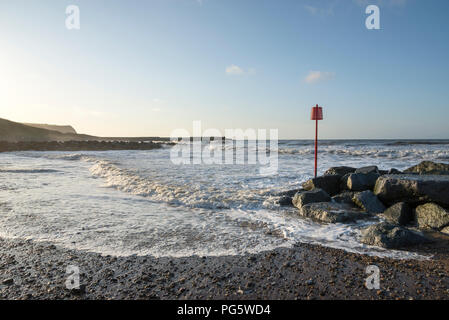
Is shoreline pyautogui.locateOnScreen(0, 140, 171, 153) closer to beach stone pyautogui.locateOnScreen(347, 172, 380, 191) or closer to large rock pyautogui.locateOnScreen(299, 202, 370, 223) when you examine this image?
beach stone pyautogui.locateOnScreen(347, 172, 380, 191)

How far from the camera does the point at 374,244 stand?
394 centimetres

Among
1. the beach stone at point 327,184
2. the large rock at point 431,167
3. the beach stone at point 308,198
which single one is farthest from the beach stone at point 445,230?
the beach stone at point 327,184

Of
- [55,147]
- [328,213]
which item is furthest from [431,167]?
[55,147]

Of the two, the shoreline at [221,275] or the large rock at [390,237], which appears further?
the large rock at [390,237]

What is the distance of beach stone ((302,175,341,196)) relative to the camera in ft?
24.8

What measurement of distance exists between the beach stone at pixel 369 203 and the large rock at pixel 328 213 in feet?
0.79

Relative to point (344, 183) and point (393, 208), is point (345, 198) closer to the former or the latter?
point (344, 183)

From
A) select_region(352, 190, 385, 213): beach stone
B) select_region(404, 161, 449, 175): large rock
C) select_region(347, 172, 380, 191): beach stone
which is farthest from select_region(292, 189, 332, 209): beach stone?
select_region(404, 161, 449, 175): large rock

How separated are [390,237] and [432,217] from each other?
169cm

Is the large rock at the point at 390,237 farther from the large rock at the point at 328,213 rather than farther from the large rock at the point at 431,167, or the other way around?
the large rock at the point at 431,167

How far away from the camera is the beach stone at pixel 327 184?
298 inches

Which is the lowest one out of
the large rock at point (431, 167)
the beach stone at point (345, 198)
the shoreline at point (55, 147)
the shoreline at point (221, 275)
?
the shoreline at point (221, 275)

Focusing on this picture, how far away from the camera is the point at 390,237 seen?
12.9 ft

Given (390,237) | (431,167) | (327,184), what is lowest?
(390,237)
